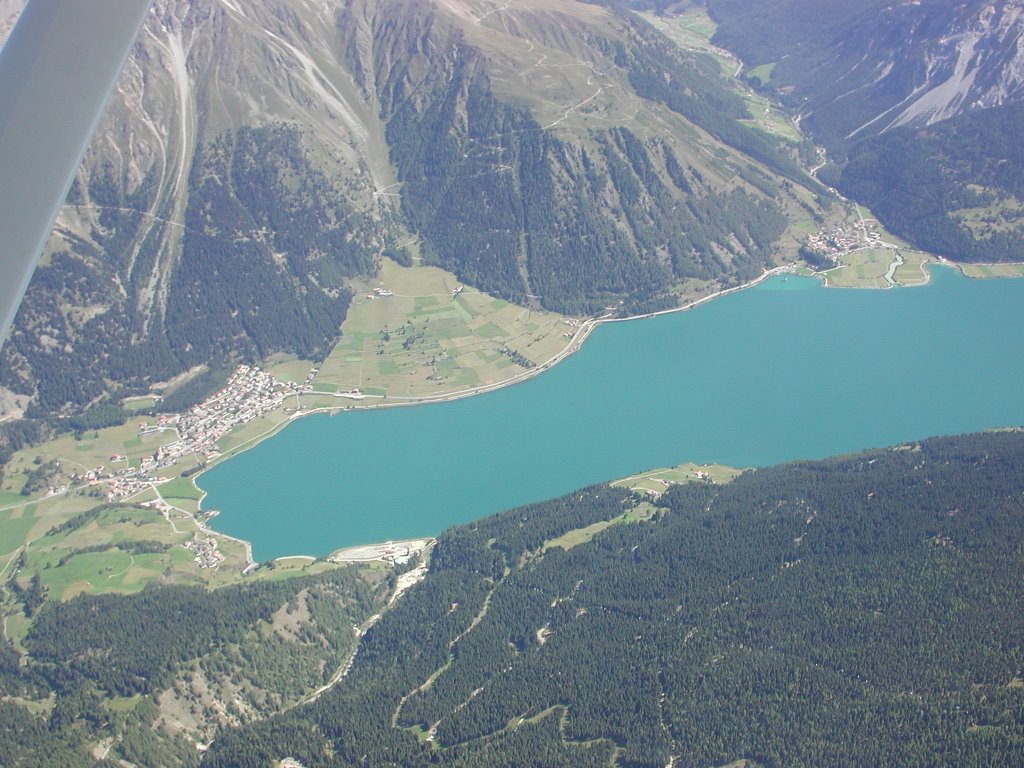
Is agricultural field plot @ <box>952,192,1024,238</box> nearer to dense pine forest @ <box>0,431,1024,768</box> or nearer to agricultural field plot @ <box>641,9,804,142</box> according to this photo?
agricultural field plot @ <box>641,9,804,142</box>

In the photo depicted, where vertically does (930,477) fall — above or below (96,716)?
below

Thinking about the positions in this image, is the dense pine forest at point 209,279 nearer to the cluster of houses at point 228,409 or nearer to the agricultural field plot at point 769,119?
the cluster of houses at point 228,409

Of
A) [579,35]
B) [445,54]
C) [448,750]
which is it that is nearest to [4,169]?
[448,750]

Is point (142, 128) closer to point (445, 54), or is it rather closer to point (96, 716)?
point (445, 54)

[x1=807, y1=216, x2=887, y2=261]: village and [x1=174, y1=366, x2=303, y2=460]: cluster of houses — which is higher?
[x1=174, y1=366, x2=303, y2=460]: cluster of houses

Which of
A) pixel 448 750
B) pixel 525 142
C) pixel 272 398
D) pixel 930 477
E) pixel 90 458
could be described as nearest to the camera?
pixel 448 750

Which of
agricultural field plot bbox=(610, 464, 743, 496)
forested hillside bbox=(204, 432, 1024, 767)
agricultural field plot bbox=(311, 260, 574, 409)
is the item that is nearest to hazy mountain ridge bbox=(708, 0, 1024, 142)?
agricultural field plot bbox=(311, 260, 574, 409)
